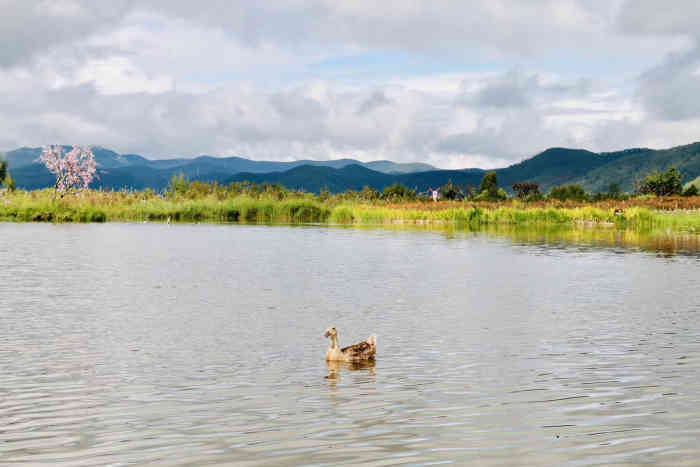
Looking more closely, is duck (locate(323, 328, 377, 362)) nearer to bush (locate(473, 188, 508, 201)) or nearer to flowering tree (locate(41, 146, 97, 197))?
flowering tree (locate(41, 146, 97, 197))

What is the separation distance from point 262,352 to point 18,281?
11.7 m

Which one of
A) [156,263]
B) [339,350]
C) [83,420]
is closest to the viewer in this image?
[83,420]

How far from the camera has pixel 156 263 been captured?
86.6ft

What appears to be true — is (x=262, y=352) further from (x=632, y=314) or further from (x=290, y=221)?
(x=290, y=221)

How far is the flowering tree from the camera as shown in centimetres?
6638

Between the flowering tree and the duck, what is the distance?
5962 cm

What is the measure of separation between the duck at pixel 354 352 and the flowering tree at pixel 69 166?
5962cm

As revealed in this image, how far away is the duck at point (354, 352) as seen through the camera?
11094 millimetres

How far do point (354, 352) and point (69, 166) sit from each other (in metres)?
61.4

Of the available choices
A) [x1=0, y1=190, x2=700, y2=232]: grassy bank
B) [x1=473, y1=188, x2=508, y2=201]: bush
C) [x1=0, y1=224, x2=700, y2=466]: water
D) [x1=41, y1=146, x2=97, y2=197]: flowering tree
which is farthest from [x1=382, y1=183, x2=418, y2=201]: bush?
[x1=0, y1=224, x2=700, y2=466]: water

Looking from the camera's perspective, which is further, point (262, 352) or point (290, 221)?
point (290, 221)

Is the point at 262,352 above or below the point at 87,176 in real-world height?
below

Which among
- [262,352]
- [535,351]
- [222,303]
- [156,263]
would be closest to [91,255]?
[156,263]

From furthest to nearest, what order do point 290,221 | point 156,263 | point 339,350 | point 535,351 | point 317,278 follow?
1. point 290,221
2. point 156,263
3. point 317,278
4. point 535,351
5. point 339,350
